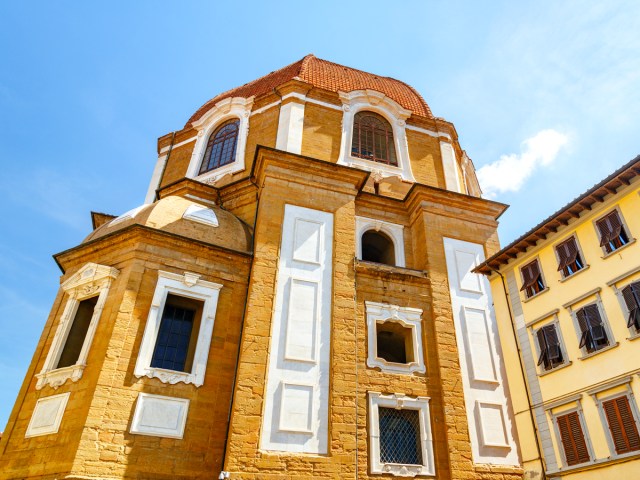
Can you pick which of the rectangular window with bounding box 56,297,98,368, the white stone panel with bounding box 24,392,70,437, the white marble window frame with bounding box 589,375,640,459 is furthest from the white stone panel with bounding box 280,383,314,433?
the white marble window frame with bounding box 589,375,640,459

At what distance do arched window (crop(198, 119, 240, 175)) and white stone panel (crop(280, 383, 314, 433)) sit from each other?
31.6ft

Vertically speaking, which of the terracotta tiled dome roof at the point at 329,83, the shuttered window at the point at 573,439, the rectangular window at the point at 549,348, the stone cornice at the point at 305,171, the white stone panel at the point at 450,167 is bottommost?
the shuttered window at the point at 573,439

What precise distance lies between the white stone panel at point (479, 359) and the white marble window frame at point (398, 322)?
113cm

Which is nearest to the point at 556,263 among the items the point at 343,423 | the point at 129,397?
the point at 343,423

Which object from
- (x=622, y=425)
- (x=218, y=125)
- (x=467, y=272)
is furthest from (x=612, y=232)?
(x=218, y=125)

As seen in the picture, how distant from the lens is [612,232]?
11.9 metres

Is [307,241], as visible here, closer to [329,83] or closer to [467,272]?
[467,272]

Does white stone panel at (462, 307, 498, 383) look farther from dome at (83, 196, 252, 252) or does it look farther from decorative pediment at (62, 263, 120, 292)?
decorative pediment at (62, 263, 120, 292)

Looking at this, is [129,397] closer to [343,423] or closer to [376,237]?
[343,423]

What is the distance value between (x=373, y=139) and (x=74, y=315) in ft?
38.6

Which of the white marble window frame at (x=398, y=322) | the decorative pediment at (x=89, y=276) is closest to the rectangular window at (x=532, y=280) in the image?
the white marble window frame at (x=398, y=322)

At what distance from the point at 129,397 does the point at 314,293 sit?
5.10 m

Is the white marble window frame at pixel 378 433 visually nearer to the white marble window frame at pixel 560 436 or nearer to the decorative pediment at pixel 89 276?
the white marble window frame at pixel 560 436

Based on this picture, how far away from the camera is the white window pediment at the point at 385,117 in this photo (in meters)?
17.9
